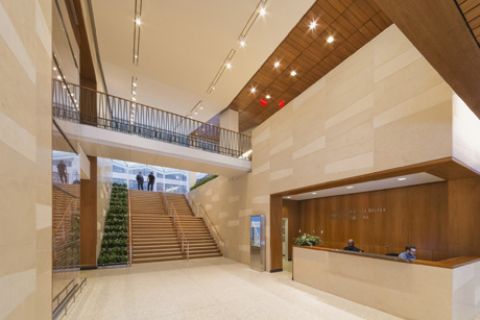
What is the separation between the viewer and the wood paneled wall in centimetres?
513

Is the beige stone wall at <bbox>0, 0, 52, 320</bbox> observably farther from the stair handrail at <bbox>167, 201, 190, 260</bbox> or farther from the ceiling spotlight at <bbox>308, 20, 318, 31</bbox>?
the stair handrail at <bbox>167, 201, 190, 260</bbox>

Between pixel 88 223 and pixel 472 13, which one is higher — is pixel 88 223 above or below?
below

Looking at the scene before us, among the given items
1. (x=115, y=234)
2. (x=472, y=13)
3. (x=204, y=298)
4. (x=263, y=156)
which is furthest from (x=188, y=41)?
(x=115, y=234)

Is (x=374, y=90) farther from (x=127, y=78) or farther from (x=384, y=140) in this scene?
(x=127, y=78)

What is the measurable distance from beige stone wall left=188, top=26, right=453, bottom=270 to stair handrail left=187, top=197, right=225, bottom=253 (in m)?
3.71

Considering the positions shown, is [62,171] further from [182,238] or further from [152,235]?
[182,238]

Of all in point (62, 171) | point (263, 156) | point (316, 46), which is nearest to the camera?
point (62, 171)

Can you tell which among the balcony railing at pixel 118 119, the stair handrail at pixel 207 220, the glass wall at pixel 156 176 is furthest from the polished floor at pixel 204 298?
the glass wall at pixel 156 176

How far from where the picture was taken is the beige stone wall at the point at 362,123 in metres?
4.29

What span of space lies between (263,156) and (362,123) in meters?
4.19

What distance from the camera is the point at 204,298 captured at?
18.1ft

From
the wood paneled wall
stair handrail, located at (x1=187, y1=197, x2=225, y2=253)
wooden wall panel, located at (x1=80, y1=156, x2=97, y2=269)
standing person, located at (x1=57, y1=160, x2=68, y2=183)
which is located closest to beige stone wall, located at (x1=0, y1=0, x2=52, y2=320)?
standing person, located at (x1=57, y1=160, x2=68, y2=183)

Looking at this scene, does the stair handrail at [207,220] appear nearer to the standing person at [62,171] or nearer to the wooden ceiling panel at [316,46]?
the wooden ceiling panel at [316,46]

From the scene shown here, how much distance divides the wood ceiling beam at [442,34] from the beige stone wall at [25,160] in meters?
2.74
